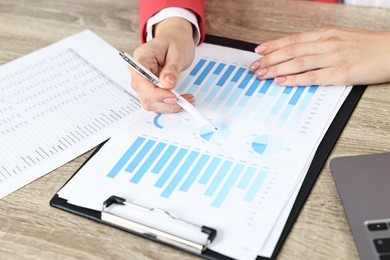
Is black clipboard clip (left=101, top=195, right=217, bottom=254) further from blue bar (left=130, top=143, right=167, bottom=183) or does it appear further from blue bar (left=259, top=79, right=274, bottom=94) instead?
blue bar (left=259, top=79, right=274, bottom=94)

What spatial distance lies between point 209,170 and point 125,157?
13cm

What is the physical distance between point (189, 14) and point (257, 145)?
1.19ft

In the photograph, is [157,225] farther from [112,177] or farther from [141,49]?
[141,49]

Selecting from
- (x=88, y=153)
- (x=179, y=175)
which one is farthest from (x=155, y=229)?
(x=88, y=153)

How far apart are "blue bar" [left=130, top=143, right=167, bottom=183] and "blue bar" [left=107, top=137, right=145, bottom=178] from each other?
1.1 inches

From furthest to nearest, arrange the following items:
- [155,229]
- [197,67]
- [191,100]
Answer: [197,67]
[191,100]
[155,229]

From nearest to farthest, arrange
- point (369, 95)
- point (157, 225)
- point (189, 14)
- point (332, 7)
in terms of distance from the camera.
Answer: point (157, 225) < point (369, 95) < point (189, 14) < point (332, 7)

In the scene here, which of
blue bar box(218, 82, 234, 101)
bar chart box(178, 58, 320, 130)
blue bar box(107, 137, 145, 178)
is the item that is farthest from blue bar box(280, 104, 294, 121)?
blue bar box(107, 137, 145, 178)

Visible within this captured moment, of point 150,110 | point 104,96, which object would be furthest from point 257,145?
point 104,96

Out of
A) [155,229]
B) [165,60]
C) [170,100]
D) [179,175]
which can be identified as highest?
[165,60]

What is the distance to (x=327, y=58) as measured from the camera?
38.9 inches

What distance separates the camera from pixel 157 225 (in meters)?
0.73

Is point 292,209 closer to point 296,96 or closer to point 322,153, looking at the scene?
point 322,153

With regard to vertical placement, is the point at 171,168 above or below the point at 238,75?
below
